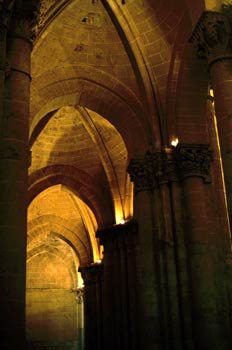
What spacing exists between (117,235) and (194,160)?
6.49 metres

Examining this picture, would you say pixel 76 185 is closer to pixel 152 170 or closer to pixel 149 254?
pixel 152 170

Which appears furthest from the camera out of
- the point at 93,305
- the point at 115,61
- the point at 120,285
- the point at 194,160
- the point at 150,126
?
the point at 93,305

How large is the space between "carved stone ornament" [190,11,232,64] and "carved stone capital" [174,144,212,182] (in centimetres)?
349

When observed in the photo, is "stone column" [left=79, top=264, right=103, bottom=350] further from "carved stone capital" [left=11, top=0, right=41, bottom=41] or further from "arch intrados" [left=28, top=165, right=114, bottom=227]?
"carved stone capital" [left=11, top=0, right=41, bottom=41]

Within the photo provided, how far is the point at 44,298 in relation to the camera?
94.7ft

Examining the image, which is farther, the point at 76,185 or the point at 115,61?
the point at 76,185

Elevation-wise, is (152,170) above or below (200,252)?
above

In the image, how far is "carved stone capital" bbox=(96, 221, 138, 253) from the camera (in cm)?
1734

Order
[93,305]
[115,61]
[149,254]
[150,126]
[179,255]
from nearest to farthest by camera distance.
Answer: [179,255] < [149,254] < [150,126] < [115,61] < [93,305]

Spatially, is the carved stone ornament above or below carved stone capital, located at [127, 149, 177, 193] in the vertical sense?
above

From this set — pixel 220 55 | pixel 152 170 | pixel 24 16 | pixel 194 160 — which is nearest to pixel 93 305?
pixel 152 170

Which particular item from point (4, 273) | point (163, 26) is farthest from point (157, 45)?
point (4, 273)

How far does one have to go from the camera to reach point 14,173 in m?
7.09

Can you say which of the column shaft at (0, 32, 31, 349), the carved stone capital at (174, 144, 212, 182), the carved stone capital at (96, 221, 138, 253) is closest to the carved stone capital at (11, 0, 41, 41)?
the column shaft at (0, 32, 31, 349)
